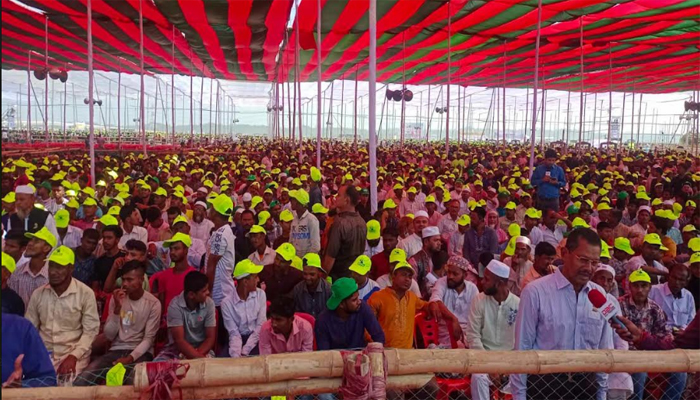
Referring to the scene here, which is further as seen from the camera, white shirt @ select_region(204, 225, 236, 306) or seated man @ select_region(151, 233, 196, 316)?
white shirt @ select_region(204, 225, 236, 306)

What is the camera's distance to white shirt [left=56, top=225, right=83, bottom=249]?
6695 mm

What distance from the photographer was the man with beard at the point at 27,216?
6.54m

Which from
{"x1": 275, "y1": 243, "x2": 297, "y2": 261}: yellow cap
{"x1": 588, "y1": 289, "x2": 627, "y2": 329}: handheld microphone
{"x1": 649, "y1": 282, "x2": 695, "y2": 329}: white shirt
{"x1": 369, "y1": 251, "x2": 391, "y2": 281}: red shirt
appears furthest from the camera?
{"x1": 369, "y1": 251, "x2": 391, "y2": 281}: red shirt

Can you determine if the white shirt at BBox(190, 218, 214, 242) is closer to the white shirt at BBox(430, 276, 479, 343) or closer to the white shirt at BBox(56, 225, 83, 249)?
the white shirt at BBox(56, 225, 83, 249)

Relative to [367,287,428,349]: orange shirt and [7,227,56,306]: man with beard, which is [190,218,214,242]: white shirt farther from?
[367,287,428,349]: orange shirt

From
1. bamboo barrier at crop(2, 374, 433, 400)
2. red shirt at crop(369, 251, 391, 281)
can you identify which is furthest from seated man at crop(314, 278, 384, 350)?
red shirt at crop(369, 251, 391, 281)

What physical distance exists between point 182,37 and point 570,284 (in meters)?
17.7

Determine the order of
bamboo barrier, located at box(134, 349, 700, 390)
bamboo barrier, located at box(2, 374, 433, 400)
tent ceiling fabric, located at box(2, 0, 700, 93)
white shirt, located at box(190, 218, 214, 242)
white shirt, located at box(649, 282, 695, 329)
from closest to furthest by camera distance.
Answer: bamboo barrier, located at box(2, 374, 433, 400) < bamboo barrier, located at box(134, 349, 700, 390) < white shirt, located at box(649, 282, 695, 329) < white shirt, located at box(190, 218, 214, 242) < tent ceiling fabric, located at box(2, 0, 700, 93)

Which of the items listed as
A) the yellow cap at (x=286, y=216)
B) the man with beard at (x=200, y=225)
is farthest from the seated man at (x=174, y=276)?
the yellow cap at (x=286, y=216)

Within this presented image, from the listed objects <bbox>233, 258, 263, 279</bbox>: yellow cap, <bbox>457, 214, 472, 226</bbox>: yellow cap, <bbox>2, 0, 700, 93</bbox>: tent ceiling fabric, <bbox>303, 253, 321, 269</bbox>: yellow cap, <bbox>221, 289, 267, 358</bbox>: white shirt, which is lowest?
<bbox>221, 289, 267, 358</bbox>: white shirt

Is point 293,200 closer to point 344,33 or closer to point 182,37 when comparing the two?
point 344,33

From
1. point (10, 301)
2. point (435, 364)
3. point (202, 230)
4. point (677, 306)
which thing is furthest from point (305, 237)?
point (435, 364)

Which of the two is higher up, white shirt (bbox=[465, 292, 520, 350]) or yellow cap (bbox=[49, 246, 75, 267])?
yellow cap (bbox=[49, 246, 75, 267])

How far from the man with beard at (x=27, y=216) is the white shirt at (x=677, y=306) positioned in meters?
6.09
